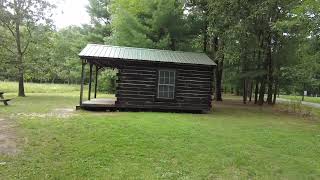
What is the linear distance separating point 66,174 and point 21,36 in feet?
80.6

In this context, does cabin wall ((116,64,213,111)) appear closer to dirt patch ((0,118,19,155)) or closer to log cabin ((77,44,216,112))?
log cabin ((77,44,216,112))

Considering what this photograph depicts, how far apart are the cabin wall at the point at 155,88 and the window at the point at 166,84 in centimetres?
20

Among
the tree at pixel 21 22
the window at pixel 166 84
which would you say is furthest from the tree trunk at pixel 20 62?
the window at pixel 166 84

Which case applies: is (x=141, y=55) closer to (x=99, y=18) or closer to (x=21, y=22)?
(x=21, y=22)

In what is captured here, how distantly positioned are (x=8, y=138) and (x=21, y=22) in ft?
68.9

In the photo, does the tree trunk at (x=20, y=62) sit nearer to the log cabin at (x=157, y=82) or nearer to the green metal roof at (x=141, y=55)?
the green metal roof at (x=141, y=55)

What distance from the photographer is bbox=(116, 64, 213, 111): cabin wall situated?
18641mm

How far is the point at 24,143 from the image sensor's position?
9.59m

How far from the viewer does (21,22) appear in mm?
28922

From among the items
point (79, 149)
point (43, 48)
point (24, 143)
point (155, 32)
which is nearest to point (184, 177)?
point (79, 149)

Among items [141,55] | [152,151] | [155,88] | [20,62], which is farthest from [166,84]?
[20,62]

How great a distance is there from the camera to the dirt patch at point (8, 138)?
348 inches

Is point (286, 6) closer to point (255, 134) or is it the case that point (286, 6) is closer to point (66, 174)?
point (255, 134)

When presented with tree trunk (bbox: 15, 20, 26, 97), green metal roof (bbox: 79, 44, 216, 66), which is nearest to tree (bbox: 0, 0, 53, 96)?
tree trunk (bbox: 15, 20, 26, 97)
